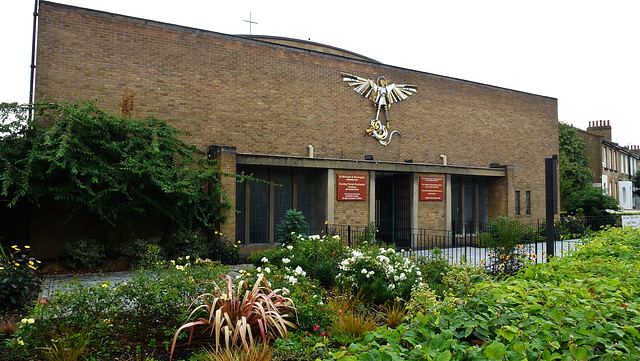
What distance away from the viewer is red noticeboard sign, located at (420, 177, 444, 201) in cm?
1680

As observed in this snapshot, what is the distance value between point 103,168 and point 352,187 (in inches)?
311

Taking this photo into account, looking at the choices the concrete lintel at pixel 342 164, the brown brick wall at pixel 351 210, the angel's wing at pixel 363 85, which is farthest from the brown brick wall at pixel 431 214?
the angel's wing at pixel 363 85

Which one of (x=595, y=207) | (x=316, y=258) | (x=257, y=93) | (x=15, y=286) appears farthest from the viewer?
(x=595, y=207)

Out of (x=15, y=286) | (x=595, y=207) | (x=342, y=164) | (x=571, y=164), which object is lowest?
(x=15, y=286)

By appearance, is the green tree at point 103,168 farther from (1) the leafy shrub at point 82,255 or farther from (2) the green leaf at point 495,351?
(2) the green leaf at point 495,351

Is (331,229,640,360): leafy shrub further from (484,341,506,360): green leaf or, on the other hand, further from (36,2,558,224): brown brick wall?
(36,2,558,224): brown brick wall

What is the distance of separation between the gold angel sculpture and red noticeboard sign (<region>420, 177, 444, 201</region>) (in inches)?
88.6

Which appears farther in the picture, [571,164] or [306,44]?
[571,164]

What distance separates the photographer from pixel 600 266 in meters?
5.10

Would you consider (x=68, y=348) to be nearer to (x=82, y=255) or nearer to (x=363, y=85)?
(x=82, y=255)

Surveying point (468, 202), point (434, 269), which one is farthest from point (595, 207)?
point (434, 269)

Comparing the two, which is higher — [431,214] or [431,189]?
[431,189]

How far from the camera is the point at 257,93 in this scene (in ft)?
49.1

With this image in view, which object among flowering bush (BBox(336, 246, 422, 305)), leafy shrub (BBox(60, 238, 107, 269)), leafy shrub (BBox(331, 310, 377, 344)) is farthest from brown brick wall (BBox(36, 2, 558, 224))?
leafy shrub (BBox(331, 310, 377, 344))
